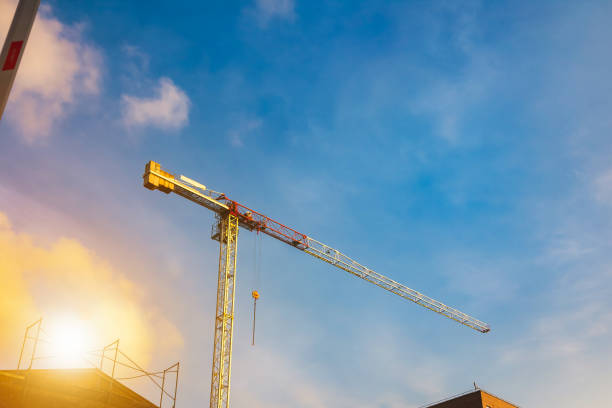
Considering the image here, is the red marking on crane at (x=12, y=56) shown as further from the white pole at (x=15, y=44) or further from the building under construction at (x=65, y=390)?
the building under construction at (x=65, y=390)

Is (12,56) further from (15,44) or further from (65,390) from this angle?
(65,390)

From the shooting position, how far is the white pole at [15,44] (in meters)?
3.35

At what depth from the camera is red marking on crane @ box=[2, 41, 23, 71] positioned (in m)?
3.40

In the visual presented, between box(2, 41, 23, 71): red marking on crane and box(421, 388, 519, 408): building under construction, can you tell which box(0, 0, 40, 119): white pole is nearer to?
box(2, 41, 23, 71): red marking on crane

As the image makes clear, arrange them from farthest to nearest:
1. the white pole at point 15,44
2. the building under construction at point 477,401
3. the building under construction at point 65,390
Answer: the building under construction at point 477,401 < the building under construction at point 65,390 < the white pole at point 15,44

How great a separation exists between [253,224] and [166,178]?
16458 mm

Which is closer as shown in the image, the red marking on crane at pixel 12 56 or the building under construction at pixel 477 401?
the red marking on crane at pixel 12 56

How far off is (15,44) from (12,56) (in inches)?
4.7

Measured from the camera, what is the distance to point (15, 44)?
348 centimetres

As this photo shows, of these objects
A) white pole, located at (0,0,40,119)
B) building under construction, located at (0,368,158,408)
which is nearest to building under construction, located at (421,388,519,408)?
building under construction, located at (0,368,158,408)

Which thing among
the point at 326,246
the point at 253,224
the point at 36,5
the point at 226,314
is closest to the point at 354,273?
the point at 326,246

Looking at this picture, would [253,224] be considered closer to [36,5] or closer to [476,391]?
[476,391]

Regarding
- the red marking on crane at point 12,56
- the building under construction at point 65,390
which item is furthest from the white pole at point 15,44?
the building under construction at point 65,390

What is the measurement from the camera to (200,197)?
243 ft
